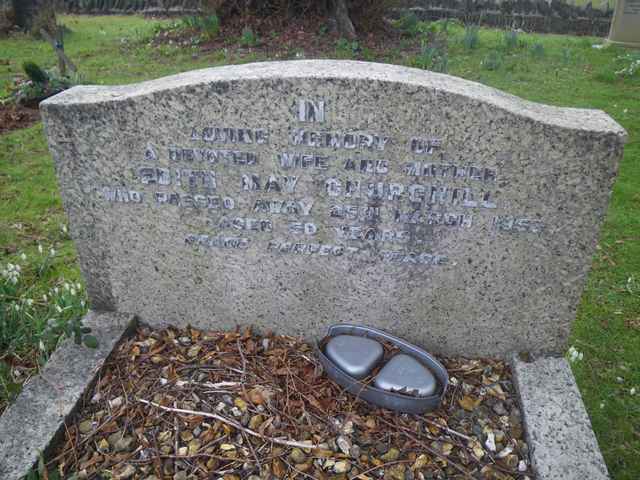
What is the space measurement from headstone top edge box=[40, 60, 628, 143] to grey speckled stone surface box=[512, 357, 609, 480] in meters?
1.06

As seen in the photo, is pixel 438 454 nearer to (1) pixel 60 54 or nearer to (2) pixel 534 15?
(1) pixel 60 54

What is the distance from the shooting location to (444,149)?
2.14 metres

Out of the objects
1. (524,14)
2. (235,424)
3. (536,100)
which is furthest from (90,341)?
(524,14)

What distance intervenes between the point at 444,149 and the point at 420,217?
315mm

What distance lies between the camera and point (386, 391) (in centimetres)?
224

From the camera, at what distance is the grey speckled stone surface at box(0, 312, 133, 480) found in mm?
2049

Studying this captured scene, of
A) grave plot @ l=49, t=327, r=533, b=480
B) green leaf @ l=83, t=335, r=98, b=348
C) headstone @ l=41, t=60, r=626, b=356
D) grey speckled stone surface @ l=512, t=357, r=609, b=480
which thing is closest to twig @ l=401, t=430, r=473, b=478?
grave plot @ l=49, t=327, r=533, b=480

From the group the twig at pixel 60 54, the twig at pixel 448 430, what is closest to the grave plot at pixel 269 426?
the twig at pixel 448 430

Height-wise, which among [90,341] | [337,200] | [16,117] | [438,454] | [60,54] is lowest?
[438,454]

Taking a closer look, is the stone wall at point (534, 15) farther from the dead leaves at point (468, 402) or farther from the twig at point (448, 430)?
the twig at point (448, 430)

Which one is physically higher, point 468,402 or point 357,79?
point 357,79

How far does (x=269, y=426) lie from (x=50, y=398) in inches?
36.9

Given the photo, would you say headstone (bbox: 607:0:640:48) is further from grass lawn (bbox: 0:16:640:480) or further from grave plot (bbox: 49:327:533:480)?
grave plot (bbox: 49:327:533:480)

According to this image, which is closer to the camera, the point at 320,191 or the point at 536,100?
the point at 320,191
